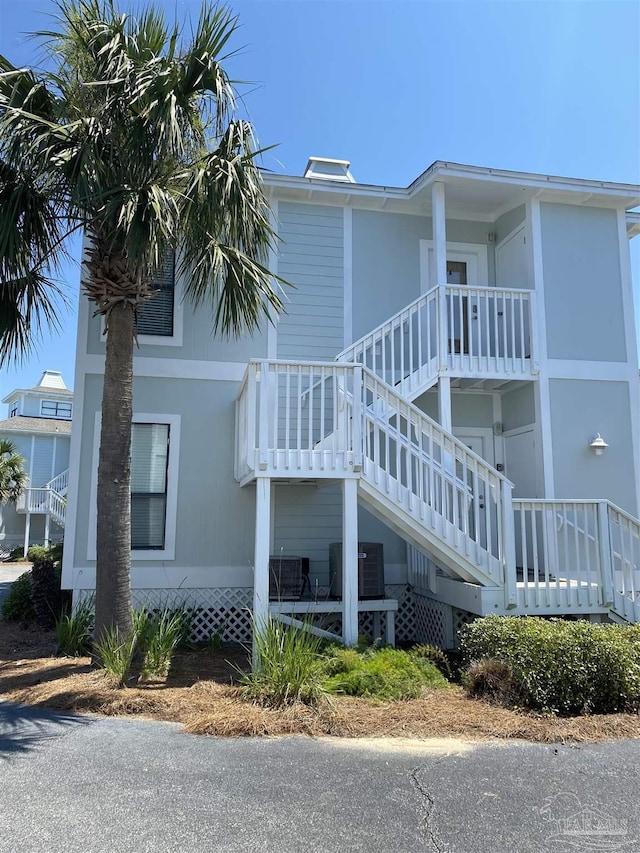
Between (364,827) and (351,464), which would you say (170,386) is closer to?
(351,464)

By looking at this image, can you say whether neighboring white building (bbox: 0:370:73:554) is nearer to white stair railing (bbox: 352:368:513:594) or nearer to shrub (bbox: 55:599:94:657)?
shrub (bbox: 55:599:94:657)

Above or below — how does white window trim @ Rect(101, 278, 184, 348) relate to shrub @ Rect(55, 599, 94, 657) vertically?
above

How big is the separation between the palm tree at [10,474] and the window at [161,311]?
54.0 ft

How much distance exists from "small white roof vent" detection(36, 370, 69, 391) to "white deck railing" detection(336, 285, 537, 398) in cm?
2836

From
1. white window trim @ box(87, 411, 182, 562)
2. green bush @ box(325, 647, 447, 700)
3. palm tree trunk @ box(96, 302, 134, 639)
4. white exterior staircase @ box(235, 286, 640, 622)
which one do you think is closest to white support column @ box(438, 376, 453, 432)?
white exterior staircase @ box(235, 286, 640, 622)

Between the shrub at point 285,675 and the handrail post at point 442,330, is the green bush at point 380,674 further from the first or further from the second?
the handrail post at point 442,330

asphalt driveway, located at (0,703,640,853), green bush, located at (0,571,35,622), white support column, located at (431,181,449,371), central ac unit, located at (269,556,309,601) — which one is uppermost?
white support column, located at (431,181,449,371)

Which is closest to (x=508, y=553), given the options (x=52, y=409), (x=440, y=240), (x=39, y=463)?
A: (x=440, y=240)

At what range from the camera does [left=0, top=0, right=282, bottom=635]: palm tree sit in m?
5.89

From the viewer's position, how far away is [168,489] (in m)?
8.67

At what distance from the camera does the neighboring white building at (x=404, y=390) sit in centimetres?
816

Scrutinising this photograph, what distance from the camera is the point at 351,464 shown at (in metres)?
6.78

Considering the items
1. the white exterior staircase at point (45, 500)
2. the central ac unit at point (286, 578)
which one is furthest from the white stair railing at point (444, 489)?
the white exterior staircase at point (45, 500)

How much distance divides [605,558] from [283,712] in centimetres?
427
